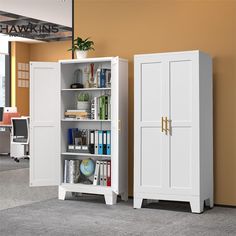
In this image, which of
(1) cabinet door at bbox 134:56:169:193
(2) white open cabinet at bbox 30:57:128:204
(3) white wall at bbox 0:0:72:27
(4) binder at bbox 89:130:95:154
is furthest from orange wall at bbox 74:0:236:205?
(3) white wall at bbox 0:0:72:27

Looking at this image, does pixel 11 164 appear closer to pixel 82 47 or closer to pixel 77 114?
pixel 77 114

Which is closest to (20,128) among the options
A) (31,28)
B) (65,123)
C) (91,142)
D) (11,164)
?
(11,164)

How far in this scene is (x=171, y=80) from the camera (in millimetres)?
5457

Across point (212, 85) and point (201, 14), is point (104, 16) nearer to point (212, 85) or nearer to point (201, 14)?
point (201, 14)

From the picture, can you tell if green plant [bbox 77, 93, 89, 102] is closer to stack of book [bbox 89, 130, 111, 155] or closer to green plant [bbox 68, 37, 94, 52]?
stack of book [bbox 89, 130, 111, 155]

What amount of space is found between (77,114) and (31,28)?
18.8 feet

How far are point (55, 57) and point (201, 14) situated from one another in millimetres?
8359

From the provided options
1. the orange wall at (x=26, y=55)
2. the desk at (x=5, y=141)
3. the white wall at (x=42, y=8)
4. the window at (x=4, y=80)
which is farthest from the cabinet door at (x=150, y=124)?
the window at (x=4, y=80)

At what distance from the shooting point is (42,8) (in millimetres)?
9273

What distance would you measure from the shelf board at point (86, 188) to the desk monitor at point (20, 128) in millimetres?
5188

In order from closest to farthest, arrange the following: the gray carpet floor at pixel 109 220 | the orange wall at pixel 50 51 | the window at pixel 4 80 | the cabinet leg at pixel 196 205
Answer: the gray carpet floor at pixel 109 220, the cabinet leg at pixel 196 205, the orange wall at pixel 50 51, the window at pixel 4 80

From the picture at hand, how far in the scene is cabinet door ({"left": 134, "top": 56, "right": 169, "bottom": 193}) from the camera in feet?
18.0

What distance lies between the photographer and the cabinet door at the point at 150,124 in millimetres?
5492

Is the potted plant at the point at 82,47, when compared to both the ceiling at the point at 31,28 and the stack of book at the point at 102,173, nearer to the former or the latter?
the stack of book at the point at 102,173
